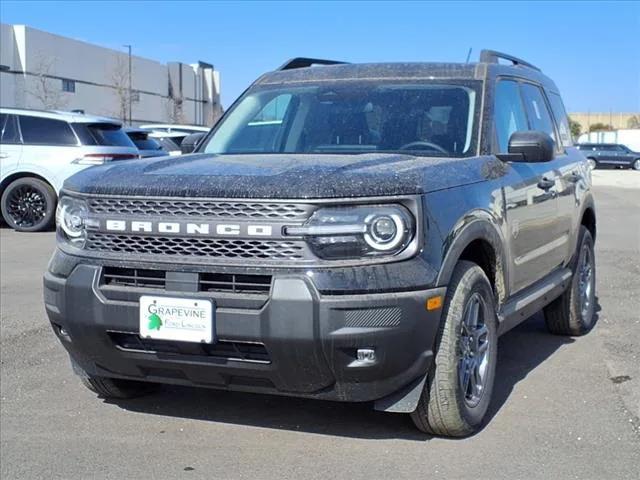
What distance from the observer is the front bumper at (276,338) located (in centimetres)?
351

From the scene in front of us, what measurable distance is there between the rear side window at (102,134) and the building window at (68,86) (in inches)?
1348

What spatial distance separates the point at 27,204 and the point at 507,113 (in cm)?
1009

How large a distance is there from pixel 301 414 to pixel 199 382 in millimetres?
832

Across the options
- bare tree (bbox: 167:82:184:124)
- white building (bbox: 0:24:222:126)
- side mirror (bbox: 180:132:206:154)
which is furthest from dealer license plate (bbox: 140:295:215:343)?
bare tree (bbox: 167:82:184:124)

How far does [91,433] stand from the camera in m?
4.28

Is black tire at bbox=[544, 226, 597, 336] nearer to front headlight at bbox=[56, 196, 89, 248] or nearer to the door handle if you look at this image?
the door handle

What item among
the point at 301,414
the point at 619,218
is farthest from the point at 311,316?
the point at 619,218

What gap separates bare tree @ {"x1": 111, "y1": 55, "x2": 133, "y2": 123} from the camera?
50.3m

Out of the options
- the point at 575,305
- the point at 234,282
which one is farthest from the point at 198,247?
the point at 575,305

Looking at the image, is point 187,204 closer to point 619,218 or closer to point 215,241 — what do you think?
point 215,241

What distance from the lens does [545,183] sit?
17.4ft

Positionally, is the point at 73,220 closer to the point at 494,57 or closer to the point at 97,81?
the point at 494,57

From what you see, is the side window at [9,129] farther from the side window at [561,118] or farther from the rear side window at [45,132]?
the side window at [561,118]

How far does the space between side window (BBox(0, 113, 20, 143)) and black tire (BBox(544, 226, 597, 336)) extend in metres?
9.95
